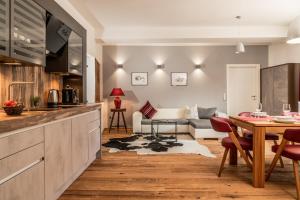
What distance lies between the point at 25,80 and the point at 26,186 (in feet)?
5.26

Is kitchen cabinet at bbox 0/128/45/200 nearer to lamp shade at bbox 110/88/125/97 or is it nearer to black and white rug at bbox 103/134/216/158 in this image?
black and white rug at bbox 103/134/216/158

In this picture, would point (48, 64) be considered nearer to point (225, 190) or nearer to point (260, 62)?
point (225, 190)

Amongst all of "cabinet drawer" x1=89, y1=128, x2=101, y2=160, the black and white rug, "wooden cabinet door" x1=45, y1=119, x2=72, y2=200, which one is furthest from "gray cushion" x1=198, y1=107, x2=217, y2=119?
"wooden cabinet door" x1=45, y1=119, x2=72, y2=200

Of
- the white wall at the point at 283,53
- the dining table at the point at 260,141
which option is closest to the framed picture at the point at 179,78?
the white wall at the point at 283,53

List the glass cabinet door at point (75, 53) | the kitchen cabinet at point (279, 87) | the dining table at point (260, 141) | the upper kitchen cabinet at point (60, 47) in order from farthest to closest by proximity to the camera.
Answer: the kitchen cabinet at point (279, 87) < the glass cabinet door at point (75, 53) < the upper kitchen cabinet at point (60, 47) < the dining table at point (260, 141)

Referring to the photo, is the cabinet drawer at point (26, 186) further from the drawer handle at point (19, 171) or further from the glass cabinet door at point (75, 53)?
the glass cabinet door at point (75, 53)

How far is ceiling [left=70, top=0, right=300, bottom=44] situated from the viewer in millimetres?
4921

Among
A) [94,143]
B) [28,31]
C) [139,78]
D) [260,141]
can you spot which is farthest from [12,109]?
[139,78]

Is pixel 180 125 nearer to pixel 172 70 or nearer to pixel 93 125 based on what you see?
pixel 172 70

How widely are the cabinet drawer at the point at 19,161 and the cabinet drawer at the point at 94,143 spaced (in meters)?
1.55

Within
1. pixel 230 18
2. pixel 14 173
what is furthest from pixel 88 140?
pixel 230 18

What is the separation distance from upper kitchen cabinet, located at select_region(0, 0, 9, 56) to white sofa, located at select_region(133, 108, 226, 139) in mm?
4784

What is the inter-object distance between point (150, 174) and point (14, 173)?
6.76 ft

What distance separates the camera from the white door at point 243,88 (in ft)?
26.0
